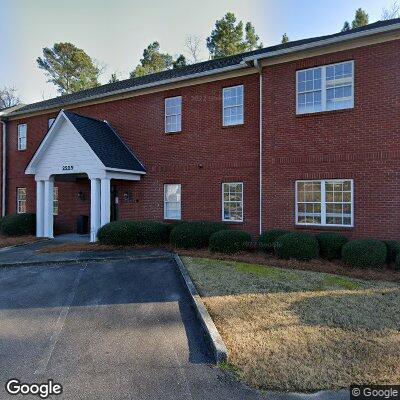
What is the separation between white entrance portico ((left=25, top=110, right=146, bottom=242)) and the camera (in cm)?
1403

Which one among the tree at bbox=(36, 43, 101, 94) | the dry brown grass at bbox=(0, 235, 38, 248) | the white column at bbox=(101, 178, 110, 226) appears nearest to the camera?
the white column at bbox=(101, 178, 110, 226)

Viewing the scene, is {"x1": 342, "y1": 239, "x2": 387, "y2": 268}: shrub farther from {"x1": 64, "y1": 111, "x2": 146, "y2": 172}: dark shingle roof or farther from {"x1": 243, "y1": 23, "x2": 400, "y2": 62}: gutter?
{"x1": 64, "y1": 111, "x2": 146, "y2": 172}: dark shingle roof

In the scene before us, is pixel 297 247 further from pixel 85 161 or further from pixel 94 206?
pixel 85 161

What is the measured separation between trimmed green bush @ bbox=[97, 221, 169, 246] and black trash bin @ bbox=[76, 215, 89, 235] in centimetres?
460

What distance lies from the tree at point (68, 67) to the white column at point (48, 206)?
Answer: 27.3 meters

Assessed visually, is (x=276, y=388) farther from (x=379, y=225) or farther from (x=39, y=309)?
(x=379, y=225)

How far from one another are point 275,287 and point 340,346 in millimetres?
2910

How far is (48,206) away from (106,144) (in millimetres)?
4275

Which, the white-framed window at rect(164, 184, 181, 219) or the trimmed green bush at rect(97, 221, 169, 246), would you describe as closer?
the trimmed green bush at rect(97, 221, 169, 246)

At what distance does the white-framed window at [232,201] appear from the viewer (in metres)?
13.3

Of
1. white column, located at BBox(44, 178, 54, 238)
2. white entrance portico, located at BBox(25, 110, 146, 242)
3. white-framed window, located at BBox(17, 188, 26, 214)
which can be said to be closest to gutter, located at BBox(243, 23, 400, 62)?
white entrance portico, located at BBox(25, 110, 146, 242)

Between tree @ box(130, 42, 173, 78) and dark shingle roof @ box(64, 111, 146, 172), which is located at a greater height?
tree @ box(130, 42, 173, 78)

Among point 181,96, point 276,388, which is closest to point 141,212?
point 181,96

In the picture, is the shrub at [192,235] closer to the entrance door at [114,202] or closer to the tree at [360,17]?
the entrance door at [114,202]
